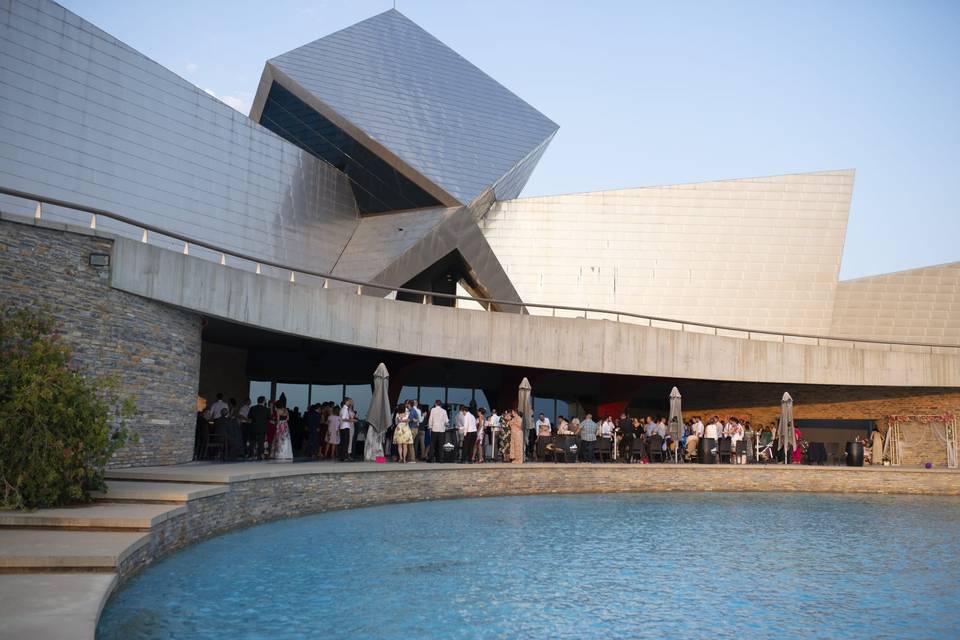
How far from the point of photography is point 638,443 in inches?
809

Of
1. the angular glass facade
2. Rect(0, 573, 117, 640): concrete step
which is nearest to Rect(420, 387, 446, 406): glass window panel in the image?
the angular glass facade

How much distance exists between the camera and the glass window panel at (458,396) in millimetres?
26703

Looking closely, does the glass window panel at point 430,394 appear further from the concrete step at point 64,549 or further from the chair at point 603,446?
the concrete step at point 64,549

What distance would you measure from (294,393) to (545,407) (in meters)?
8.41

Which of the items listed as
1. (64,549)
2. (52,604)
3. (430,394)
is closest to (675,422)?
(430,394)

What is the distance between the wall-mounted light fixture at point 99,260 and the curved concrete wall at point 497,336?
0.95ft

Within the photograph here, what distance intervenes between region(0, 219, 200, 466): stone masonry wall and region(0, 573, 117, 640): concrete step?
176 inches

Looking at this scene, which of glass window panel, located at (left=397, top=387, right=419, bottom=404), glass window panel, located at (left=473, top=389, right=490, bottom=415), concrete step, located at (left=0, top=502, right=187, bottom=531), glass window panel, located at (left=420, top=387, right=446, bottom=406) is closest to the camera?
concrete step, located at (left=0, top=502, right=187, bottom=531)

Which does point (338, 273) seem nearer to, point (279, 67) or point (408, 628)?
point (279, 67)

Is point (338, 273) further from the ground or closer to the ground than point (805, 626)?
further from the ground

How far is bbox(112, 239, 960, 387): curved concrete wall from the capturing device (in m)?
13.7

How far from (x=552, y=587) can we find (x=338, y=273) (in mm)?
17844

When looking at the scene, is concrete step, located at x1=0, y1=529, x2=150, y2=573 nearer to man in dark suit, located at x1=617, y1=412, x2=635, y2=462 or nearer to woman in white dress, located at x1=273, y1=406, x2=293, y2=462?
woman in white dress, located at x1=273, y1=406, x2=293, y2=462

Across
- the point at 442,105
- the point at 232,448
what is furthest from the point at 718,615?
the point at 442,105
